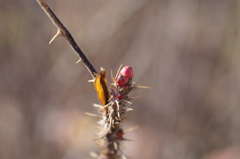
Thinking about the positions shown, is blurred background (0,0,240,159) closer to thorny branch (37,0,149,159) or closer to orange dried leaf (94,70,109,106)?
thorny branch (37,0,149,159)

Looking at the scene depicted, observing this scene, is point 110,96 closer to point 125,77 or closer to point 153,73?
point 125,77

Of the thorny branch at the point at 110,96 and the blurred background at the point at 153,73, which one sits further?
the blurred background at the point at 153,73

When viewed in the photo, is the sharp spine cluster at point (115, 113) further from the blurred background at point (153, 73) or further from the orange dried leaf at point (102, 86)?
the blurred background at point (153, 73)

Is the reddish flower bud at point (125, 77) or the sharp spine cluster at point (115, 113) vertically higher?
the reddish flower bud at point (125, 77)

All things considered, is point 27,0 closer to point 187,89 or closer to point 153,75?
point 153,75

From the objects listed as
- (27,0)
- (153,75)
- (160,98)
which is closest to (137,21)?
(153,75)

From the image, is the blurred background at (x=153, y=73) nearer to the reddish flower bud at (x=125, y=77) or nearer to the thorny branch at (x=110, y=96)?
the thorny branch at (x=110, y=96)

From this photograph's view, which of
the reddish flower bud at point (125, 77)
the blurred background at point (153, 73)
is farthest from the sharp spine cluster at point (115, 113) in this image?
the blurred background at point (153, 73)

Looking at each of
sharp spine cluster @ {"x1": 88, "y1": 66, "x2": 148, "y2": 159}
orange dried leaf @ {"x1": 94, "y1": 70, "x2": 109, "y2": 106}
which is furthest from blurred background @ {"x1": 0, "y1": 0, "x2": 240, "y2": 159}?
orange dried leaf @ {"x1": 94, "y1": 70, "x2": 109, "y2": 106}

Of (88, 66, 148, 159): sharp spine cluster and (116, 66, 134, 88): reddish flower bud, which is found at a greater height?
(116, 66, 134, 88): reddish flower bud
